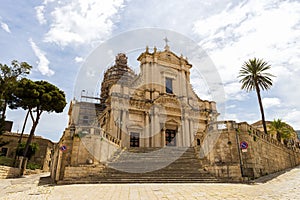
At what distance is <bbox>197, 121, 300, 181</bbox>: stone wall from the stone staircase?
0.73 metres

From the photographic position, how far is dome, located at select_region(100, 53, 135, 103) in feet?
117

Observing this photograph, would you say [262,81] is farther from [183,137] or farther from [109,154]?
[109,154]

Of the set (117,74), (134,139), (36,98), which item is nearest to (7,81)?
(36,98)

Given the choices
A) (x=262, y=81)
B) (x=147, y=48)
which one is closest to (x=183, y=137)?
(x=262, y=81)

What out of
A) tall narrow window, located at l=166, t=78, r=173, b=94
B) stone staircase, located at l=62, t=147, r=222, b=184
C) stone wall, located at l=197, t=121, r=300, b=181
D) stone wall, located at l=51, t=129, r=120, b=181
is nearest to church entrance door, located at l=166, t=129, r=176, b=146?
tall narrow window, located at l=166, t=78, r=173, b=94

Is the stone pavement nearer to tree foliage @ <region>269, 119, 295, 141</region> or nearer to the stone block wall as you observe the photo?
the stone block wall

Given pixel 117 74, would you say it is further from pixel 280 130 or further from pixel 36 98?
pixel 280 130

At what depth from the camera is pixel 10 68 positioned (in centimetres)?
1806

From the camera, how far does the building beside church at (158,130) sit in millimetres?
12359

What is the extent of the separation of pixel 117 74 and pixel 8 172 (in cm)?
2351

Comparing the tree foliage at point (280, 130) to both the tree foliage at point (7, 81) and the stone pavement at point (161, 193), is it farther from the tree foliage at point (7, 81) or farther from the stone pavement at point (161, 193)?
the tree foliage at point (7, 81)

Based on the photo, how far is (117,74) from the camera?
36688mm

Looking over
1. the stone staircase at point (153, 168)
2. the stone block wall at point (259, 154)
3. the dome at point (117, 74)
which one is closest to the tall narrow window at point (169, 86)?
the dome at point (117, 74)

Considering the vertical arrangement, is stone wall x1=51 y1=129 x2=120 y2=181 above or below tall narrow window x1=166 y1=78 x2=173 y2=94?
below
